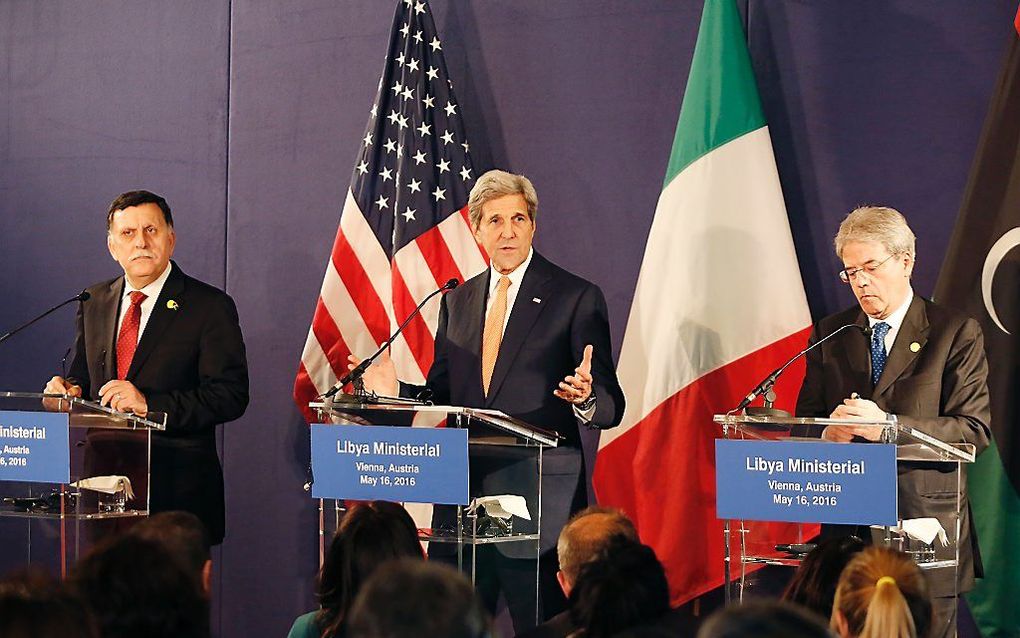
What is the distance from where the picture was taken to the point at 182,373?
5.11 metres

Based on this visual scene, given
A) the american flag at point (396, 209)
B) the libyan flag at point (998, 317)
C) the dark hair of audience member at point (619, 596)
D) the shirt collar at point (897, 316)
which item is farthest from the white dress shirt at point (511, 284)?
the dark hair of audience member at point (619, 596)

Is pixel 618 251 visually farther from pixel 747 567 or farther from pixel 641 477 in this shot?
pixel 747 567

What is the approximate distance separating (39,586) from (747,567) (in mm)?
2381

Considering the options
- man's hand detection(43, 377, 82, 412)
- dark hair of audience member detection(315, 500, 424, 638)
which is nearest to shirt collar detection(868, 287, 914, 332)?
dark hair of audience member detection(315, 500, 424, 638)

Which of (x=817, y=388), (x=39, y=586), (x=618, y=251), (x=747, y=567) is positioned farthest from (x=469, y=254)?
(x=39, y=586)

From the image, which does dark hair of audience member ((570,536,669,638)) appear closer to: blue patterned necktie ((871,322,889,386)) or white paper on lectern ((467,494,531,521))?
white paper on lectern ((467,494,531,521))

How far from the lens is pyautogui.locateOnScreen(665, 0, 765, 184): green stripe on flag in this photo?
558cm

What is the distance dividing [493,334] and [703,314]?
Answer: 3.39 ft

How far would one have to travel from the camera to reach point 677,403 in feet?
18.0

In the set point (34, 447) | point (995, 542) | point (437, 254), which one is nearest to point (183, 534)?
point (34, 447)

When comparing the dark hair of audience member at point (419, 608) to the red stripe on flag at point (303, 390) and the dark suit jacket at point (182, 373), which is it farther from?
the red stripe on flag at point (303, 390)

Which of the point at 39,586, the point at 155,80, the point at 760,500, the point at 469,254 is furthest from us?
the point at 155,80

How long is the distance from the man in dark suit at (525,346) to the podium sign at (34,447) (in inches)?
40.0

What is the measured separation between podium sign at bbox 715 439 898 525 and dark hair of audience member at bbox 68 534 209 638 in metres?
1.91
